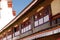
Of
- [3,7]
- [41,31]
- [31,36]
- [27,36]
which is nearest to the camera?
[41,31]

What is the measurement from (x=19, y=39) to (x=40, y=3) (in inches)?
376


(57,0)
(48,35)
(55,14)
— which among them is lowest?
(48,35)

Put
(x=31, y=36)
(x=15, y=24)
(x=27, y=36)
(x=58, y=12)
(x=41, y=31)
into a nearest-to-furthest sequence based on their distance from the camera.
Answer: (x=58, y=12) < (x=41, y=31) < (x=31, y=36) < (x=27, y=36) < (x=15, y=24)

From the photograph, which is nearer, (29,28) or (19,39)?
(29,28)

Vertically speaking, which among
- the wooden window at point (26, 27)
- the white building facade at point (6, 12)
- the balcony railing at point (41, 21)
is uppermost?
the white building facade at point (6, 12)

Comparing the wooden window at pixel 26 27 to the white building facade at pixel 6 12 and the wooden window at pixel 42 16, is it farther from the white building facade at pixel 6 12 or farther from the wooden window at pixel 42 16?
the white building facade at pixel 6 12

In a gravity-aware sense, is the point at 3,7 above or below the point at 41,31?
above

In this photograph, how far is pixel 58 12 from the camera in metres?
18.8

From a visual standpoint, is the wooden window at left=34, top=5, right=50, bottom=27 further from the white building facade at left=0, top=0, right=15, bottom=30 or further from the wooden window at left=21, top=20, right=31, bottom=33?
the white building facade at left=0, top=0, right=15, bottom=30

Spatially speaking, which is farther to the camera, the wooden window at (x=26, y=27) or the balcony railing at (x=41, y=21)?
the wooden window at (x=26, y=27)

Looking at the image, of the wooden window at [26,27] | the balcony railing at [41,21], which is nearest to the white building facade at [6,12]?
the wooden window at [26,27]

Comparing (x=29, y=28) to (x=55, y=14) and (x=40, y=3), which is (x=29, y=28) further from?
(x=55, y=14)

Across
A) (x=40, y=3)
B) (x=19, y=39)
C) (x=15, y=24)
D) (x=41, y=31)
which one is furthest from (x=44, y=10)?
(x=15, y=24)

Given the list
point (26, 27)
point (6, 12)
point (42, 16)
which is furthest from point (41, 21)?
point (6, 12)
